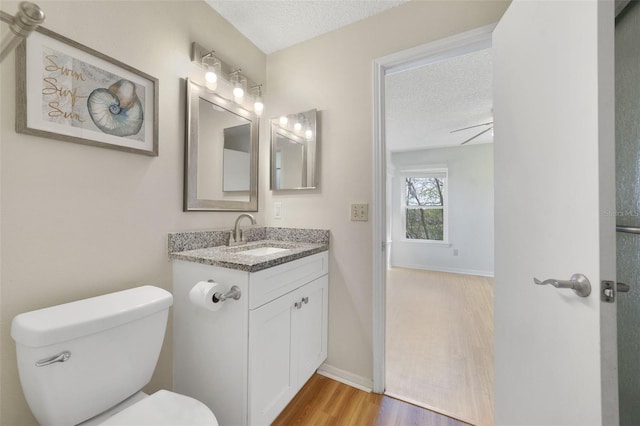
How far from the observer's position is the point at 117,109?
1.10m

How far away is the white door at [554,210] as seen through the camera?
1.96 feet

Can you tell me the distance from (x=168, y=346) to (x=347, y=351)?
1045mm

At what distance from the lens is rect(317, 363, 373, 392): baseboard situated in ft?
5.05

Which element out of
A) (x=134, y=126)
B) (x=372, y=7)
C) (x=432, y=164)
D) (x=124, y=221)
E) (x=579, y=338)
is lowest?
(x=579, y=338)

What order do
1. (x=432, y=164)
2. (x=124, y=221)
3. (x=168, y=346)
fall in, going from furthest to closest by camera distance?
(x=432, y=164), (x=168, y=346), (x=124, y=221)

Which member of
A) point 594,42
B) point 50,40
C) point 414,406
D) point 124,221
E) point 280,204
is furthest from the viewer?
point 280,204

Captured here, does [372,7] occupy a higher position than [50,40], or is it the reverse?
[372,7]

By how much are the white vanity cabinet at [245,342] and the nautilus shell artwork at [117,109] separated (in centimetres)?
68

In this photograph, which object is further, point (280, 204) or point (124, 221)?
point (280, 204)

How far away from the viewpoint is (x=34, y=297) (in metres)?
0.89

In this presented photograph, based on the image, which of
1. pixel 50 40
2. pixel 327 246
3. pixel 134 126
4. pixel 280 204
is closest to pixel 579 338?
pixel 327 246

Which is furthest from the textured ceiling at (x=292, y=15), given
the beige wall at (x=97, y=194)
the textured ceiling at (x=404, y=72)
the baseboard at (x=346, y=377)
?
the baseboard at (x=346, y=377)

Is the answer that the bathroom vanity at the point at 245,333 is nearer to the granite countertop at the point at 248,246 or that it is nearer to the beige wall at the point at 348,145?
the granite countertop at the point at 248,246

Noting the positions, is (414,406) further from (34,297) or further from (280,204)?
(34,297)
